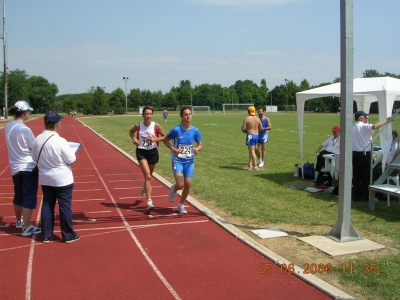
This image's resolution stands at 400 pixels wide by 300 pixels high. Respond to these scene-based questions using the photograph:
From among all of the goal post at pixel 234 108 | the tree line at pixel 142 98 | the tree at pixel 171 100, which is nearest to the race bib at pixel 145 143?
the tree line at pixel 142 98

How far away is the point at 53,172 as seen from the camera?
18.4ft

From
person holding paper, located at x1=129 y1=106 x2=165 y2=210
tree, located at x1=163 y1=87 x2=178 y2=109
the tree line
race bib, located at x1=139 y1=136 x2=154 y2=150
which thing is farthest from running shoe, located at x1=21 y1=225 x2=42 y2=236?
tree, located at x1=163 y1=87 x2=178 y2=109

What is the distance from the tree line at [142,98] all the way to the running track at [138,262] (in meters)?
76.2

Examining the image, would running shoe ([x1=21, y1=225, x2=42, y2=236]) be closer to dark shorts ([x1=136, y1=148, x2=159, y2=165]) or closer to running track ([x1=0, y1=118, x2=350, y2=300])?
running track ([x1=0, y1=118, x2=350, y2=300])

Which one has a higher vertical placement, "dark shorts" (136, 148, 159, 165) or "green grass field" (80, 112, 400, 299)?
"dark shorts" (136, 148, 159, 165)

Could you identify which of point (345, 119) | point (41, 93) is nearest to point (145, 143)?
point (345, 119)

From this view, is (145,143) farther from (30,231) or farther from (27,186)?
(30,231)

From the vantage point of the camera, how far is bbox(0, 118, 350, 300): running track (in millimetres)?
4207

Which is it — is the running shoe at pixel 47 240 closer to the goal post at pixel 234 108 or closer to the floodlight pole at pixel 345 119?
the floodlight pole at pixel 345 119

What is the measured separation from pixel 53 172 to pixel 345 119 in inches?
159

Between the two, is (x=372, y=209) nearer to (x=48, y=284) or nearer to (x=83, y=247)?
(x=83, y=247)

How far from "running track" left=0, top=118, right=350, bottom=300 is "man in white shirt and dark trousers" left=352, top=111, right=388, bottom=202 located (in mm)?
3293

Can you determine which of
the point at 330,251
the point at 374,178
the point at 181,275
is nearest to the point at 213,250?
the point at 181,275

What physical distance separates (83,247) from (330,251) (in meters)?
3.26
